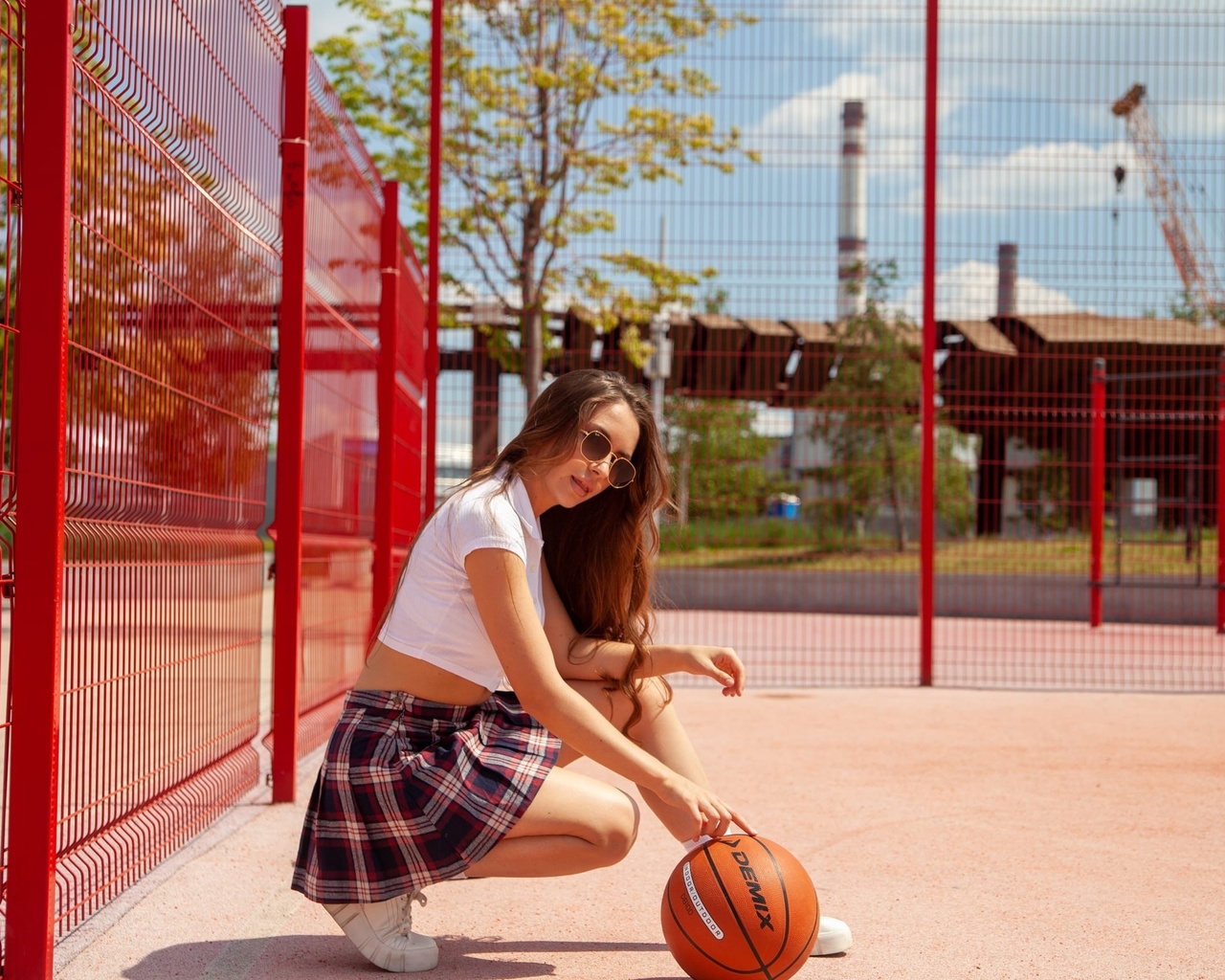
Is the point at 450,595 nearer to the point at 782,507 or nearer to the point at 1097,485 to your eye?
the point at 782,507

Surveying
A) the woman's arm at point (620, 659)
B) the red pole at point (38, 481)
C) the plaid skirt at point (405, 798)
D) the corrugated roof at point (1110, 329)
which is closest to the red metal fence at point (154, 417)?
the red pole at point (38, 481)

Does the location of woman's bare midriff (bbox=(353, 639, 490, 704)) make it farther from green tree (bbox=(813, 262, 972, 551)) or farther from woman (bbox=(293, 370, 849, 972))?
green tree (bbox=(813, 262, 972, 551))

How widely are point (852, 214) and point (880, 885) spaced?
6367 millimetres

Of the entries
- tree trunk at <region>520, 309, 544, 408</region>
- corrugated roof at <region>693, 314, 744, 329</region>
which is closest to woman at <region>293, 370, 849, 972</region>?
corrugated roof at <region>693, 314, 744, 329</region>

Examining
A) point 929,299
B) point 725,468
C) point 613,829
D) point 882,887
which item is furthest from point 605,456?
point 725,468

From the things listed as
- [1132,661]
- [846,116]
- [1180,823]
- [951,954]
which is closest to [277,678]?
[951,954]

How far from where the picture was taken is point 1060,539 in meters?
12.9

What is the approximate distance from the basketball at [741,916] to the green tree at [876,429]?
6.84 meters

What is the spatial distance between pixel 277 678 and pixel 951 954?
2723 mm

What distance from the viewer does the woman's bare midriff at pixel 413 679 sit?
321 cm

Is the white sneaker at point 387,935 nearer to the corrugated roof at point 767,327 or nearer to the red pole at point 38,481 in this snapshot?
the red pole at point 38,481

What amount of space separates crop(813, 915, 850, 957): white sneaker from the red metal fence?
166 cm

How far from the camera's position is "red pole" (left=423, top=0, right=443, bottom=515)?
951 cm

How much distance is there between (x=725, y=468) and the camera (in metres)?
10.8
